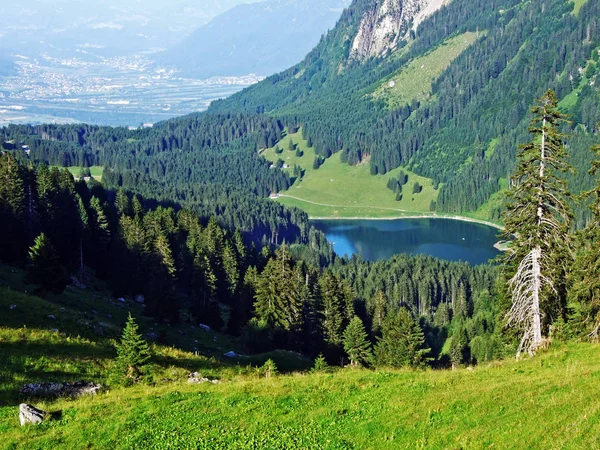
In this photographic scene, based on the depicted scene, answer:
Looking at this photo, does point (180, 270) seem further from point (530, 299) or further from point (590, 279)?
point (590, 279)

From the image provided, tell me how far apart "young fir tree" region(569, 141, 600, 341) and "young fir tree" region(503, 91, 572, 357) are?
180 cm

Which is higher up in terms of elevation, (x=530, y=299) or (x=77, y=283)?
(x=530, y=299)

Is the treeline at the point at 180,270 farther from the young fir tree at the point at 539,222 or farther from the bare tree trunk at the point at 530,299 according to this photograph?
the young fir tree at the point at 539,222

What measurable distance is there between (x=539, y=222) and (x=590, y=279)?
6.97 m

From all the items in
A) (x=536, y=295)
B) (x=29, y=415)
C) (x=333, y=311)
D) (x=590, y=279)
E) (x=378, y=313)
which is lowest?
(x=378, y=313)

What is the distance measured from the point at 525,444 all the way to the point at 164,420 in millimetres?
15020

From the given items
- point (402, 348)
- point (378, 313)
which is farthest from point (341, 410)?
point (378, 313)

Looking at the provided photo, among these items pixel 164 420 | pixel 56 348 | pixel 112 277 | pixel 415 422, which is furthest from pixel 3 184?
pixel 415 422

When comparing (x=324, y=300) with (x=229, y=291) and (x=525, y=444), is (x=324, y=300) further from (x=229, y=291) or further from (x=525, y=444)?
(x=525, y=444)

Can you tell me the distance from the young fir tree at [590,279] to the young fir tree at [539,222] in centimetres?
180

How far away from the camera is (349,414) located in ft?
85.5

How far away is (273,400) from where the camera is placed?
92.5ft

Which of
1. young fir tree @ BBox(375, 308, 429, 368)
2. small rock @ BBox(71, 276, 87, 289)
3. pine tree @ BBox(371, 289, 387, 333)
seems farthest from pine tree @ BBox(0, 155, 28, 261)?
pine tree @ BBox(371, 289, 387, 333)

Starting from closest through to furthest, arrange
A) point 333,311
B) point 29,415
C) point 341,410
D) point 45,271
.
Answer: point 29,415 → point 341,410 → point 45,271 → point 333,311
